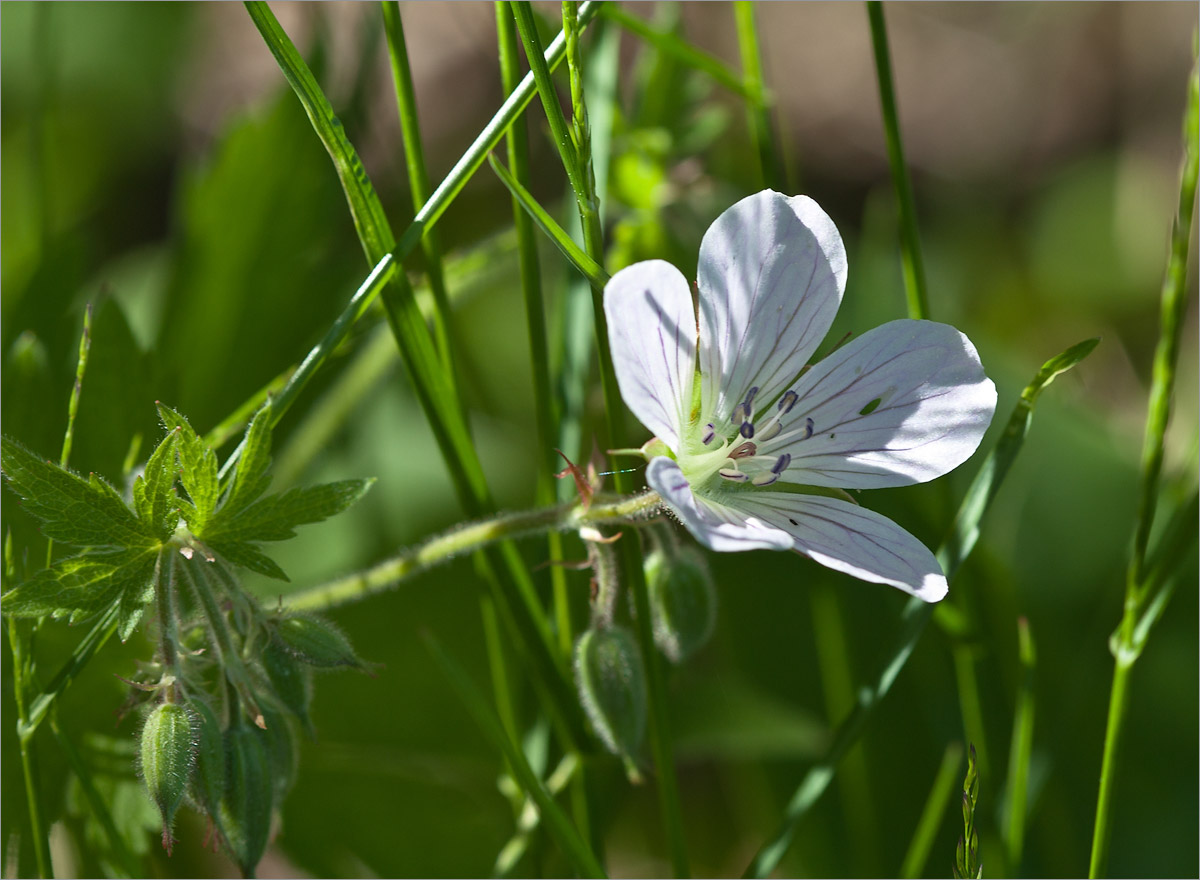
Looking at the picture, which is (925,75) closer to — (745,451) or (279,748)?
(745,451)

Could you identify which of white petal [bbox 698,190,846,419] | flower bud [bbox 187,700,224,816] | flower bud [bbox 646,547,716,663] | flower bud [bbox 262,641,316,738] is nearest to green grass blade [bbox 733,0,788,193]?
white petal [bbox 698,190,846,419]

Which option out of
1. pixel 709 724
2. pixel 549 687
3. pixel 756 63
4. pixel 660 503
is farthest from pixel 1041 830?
pixel 756 63

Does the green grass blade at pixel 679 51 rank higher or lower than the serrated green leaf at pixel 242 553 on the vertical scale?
higher

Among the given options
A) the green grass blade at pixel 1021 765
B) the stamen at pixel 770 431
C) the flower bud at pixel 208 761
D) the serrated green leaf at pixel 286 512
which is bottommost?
the green grass blade at pixel 1021 765

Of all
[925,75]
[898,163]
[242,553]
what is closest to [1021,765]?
[898,163]

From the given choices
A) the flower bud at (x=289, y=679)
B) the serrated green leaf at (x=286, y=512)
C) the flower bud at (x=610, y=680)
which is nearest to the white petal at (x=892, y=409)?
the flower bud at (x=610, y=680)

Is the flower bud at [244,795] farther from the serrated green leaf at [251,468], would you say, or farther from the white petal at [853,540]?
the white petal at [853,540]
